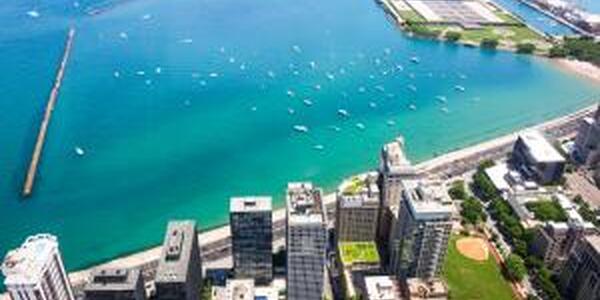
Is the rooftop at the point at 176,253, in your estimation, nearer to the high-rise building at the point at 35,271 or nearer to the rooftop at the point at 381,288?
the high-rise building at the point at 35,271

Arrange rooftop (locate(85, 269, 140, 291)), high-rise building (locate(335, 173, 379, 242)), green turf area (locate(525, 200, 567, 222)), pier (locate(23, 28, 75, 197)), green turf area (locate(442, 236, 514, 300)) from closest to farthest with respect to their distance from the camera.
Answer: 1. rooftop (locate(85, 269, 140, 291))
2. green turf area (locate(442, 236, 514, 300))
3. high-rise building (locate(335, 173, 379, 242))
4. green turf area (locate(525, 200, 567, 222))
5. pier (locate(23, 28, 75, 197))

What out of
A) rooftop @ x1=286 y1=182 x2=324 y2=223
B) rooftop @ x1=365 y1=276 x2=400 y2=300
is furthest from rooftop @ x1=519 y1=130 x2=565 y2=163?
rooftop @ x1=286 y1=182 x2=324 y2=223

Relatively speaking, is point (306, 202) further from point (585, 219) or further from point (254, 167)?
point (585, 219)

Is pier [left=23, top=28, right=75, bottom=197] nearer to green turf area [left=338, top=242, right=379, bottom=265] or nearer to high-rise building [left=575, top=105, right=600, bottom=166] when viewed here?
green turf area [left=338, top=242, right=379, bottom=265]

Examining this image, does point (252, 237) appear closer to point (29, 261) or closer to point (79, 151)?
point (29, 261)

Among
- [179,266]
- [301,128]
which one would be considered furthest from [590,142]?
[179,266]

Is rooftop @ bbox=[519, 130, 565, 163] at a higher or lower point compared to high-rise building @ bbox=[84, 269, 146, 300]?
lower
